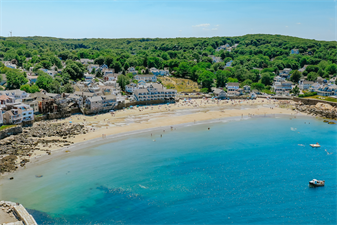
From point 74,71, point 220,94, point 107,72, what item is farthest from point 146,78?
point 220,94

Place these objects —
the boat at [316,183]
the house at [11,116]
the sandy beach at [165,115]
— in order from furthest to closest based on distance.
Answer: the sandy beach at [165,115] → the house at [11,116] → the boat at [316,183]

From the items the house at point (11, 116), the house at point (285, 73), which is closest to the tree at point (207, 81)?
the house at point (285, 73)

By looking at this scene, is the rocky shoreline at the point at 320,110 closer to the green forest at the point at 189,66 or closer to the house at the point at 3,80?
the green forest at the point at 189,66

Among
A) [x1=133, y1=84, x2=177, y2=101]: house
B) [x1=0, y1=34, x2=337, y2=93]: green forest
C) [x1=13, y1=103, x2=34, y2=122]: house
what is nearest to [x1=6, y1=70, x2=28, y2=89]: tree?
[x1=0, y1=34, x2=337, y2=93]: green forest

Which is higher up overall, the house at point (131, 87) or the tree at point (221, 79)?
the tree at point (221, 79)

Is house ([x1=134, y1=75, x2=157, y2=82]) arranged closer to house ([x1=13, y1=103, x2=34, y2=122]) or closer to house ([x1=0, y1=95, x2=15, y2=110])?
house ([x1=0, y1=95, x2=15, y2=110])

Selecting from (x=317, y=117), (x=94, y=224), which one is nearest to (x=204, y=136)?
(x=94, y=224)

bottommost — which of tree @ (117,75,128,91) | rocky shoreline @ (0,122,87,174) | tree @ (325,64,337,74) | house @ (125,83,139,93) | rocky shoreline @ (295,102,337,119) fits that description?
rocky shoreline @ (0,122,87,174)
